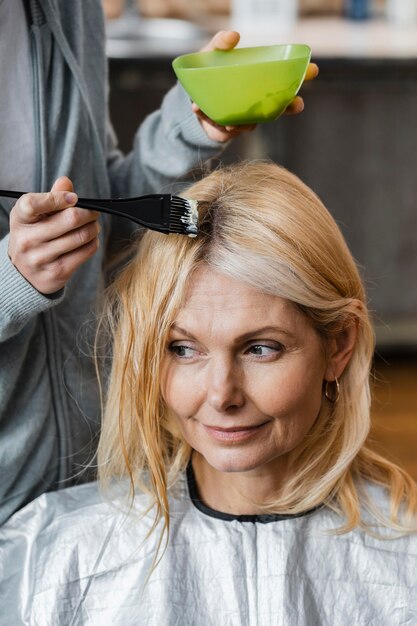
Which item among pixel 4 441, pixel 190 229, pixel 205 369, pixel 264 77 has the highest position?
pixel 264 77

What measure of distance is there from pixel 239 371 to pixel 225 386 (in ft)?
0.13

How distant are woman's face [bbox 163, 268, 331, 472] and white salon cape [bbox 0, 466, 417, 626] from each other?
0.18 meters

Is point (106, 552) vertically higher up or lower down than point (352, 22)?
lower down

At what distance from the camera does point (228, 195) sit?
1.43 metres

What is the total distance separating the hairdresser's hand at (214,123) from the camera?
143cm

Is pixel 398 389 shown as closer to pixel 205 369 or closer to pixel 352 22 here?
pixel 352 22

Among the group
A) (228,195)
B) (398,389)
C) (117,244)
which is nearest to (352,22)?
(398,389)

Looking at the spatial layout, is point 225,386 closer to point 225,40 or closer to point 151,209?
point 151,209

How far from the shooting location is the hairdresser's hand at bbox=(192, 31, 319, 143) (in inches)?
56.1

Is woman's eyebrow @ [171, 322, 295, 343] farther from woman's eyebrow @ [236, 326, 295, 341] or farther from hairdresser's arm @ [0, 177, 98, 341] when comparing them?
hairdresser's arm @ [0, 177, 98, 341]

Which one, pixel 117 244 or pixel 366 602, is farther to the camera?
pixel 117 244

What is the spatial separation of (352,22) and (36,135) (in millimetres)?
2503

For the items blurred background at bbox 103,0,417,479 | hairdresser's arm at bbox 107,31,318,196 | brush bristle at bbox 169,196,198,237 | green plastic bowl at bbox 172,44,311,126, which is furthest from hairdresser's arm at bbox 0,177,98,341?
blurred background at bbox 103,0,417,479

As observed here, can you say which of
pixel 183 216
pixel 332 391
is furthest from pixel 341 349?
pixel 183 216
